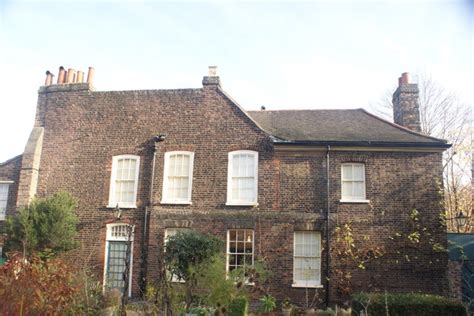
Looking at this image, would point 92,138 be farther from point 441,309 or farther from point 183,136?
point 441,309

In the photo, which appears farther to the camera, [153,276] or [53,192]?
[53,192]

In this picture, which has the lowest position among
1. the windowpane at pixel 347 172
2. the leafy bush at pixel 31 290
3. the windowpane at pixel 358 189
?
the leafy bush at pixel 31 290

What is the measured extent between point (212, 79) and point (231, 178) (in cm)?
447

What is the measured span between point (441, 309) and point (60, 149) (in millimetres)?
16054

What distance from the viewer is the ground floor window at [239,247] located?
685 inches

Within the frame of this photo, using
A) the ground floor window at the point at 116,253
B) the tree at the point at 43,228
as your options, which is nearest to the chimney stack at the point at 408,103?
the ground floor window at the point at 116,253

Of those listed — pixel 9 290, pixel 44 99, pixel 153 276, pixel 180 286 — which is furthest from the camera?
pixel 44 99

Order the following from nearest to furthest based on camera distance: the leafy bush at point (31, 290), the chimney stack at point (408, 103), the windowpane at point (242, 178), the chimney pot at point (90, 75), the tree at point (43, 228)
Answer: the leafy bush at point (31, 290)
the tree at point (43, 228)
the windowpane at point (242, 178)
the chimney stack at point (408, 103)
the chimney pot at point (90, 75)

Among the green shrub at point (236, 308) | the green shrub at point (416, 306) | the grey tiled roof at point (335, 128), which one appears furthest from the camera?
the grey tiled roof at point (335, 128)

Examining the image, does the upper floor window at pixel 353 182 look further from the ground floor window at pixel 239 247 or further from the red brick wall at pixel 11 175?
the red brick wall at pixel 11 175

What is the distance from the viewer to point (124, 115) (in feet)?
64.2

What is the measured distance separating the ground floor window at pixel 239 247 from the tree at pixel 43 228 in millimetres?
6181

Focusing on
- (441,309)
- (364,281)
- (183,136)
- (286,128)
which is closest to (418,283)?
(364,281)

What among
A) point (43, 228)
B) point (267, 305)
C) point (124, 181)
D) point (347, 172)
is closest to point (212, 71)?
point (124, 181)
